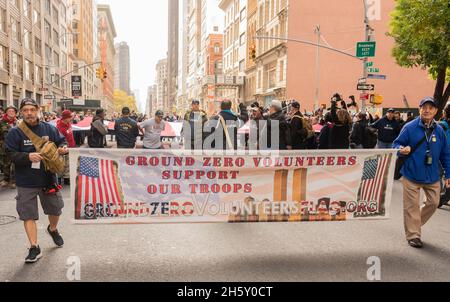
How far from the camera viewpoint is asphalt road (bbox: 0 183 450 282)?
4.71 m

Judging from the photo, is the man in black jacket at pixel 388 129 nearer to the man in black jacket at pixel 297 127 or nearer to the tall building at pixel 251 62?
the man in black jacket at pixel 297 127

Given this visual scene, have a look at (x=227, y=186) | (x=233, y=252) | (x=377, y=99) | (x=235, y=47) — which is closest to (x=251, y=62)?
(x=235, y=47)

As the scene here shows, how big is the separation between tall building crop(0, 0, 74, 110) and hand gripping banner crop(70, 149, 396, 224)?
3520cm

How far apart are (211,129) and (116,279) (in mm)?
4193

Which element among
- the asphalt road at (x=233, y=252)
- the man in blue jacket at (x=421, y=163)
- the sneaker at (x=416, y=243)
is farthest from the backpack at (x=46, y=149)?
the sneaker at (x=416, y=243)

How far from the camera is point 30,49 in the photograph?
46375 mm

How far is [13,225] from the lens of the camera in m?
6.92

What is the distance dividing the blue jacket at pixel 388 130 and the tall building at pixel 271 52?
27129mm

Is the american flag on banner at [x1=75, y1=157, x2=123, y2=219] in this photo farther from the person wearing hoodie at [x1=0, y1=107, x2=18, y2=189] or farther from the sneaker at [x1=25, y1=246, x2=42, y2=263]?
the person wearing hoodie at [x1=0, y1=107, x2=18, y2=189]

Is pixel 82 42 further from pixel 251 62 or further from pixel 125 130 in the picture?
pixel 125 130

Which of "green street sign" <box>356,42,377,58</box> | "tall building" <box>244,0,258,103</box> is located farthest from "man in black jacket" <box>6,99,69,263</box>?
"tall building" <box>244,0,258,103</box>

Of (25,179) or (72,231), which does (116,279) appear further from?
(72,231)
